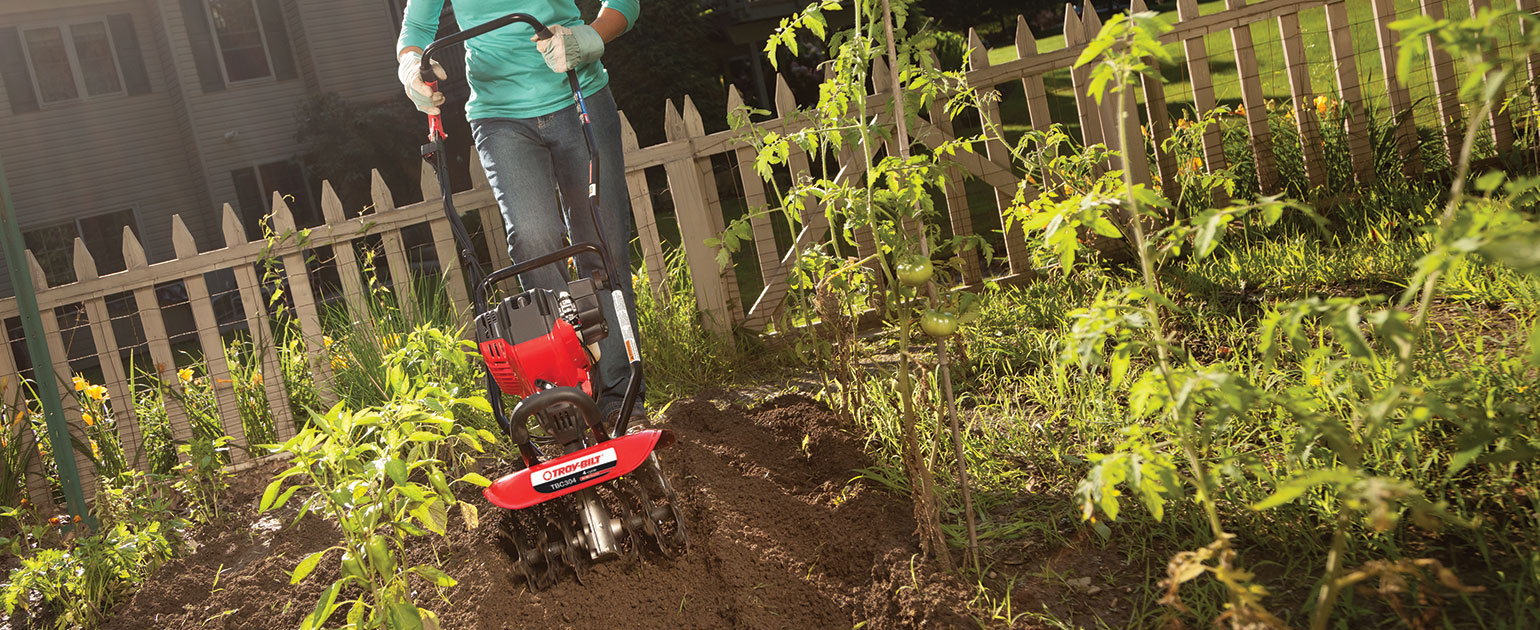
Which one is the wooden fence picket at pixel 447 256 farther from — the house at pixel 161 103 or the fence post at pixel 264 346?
the house at pixel 161 103

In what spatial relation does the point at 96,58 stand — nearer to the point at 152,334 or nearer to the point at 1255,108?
the point at 152,334

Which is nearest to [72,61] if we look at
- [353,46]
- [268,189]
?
[268,189]

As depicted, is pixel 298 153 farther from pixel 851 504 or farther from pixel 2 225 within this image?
pixel 851 504

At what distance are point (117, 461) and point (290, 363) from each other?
81 cm

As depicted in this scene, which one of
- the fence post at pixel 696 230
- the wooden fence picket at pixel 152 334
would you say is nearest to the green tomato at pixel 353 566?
the fence post at pixel 696 230

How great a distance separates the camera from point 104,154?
13.5 m

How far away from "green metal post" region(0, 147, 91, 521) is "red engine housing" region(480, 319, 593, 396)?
97.8 inches

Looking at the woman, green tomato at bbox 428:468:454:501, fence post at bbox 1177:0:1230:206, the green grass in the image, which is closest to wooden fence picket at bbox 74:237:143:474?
the woman

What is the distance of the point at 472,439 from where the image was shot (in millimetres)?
2340

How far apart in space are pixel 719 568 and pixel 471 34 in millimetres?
1536

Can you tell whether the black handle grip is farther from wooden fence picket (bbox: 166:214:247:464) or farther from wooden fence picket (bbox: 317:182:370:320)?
wooden fence picket (bbox: 166:214:247:464)

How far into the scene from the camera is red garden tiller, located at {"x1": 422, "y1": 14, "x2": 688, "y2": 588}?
7.47 ft

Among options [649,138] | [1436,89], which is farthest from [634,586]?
[649,138]

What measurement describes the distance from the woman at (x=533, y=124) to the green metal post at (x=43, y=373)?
1.95 metres
